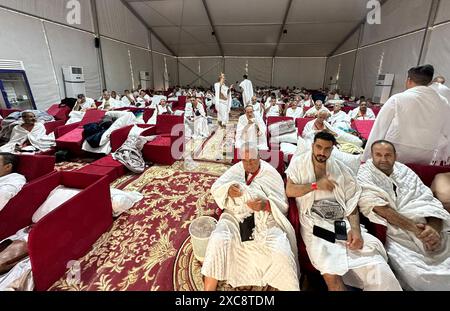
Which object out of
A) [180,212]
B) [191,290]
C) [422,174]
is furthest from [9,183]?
[422,174]

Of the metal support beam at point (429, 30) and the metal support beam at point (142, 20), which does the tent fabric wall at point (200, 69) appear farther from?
the metal support beam at point (429, 30)

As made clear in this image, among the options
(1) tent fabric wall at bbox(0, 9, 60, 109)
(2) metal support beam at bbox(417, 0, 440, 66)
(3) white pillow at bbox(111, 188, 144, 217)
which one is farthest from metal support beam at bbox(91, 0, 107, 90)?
(2) metal support beam at bbox(417, 0, 440, 66)

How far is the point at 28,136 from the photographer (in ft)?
12.7

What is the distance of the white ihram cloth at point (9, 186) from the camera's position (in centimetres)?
190

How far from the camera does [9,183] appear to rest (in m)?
2.00

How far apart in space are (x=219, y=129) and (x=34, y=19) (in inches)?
238

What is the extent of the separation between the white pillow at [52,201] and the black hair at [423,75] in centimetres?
342

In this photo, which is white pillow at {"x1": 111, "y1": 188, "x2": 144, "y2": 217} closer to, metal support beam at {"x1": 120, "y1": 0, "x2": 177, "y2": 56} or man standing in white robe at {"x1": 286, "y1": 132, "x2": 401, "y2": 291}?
man standing in white robe at {"x1": 286, "y1": 132, "x2": 401, "y2": 291}

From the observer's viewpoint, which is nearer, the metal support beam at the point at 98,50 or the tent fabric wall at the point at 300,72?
the metal support beam at the point at 98,50

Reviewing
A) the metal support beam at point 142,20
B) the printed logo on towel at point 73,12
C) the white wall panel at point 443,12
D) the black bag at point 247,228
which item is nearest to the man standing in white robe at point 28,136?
the black bag at point 247,228

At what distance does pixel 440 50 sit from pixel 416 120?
5414 millimetres

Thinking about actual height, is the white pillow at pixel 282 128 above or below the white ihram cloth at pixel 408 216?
above

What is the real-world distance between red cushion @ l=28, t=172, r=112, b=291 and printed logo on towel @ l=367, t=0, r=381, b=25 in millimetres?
10890

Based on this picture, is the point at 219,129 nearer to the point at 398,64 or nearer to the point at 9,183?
the point at 9,183
